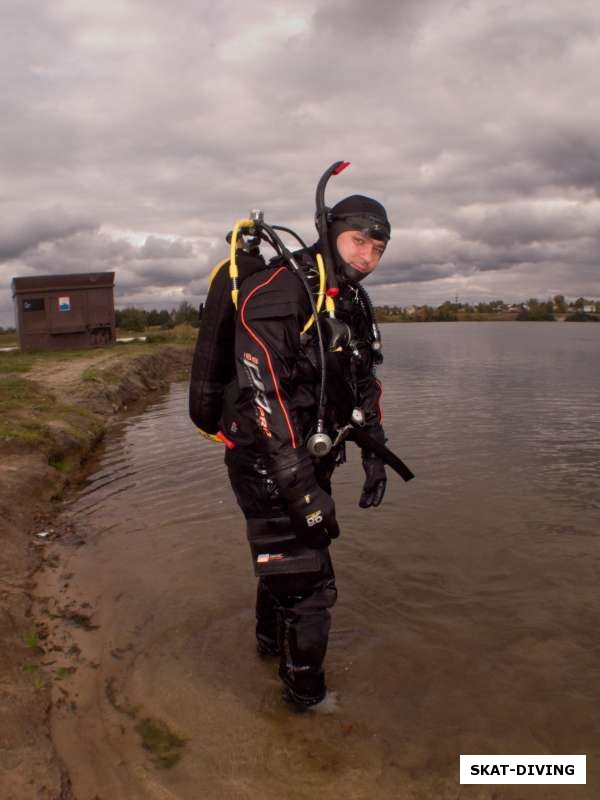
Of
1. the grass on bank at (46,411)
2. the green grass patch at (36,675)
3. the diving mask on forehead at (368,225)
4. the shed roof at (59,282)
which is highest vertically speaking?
the shed roof at (59,282)

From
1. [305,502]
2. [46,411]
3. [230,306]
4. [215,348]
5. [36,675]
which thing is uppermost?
[230,306]

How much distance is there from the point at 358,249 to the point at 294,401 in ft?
3.68

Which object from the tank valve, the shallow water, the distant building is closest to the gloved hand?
the tank valve

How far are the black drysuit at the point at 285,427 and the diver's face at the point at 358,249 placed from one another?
0.61ft

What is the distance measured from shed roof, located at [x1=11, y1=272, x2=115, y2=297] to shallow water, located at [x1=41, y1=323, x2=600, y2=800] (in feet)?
69.1

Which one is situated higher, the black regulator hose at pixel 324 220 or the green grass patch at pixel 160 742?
the black regulator hose at pixel 324 220

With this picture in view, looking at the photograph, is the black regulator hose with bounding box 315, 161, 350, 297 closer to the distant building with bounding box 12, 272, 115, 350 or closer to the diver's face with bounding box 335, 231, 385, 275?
the diver's face with bounding box 335, 231, 385, 275

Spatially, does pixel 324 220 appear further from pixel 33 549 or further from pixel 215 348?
pixel 33 549

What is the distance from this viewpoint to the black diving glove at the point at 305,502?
3506mm

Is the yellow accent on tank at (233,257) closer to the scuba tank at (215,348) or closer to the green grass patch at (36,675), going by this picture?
the scuba tank at (215,348)

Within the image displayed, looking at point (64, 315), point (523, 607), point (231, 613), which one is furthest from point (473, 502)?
point (64, 315)

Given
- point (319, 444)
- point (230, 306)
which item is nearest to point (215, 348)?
point (230, 306)

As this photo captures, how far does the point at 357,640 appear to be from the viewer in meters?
5.01

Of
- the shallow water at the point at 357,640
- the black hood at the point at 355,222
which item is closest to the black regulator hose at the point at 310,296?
the black hood at the point at 355,222
